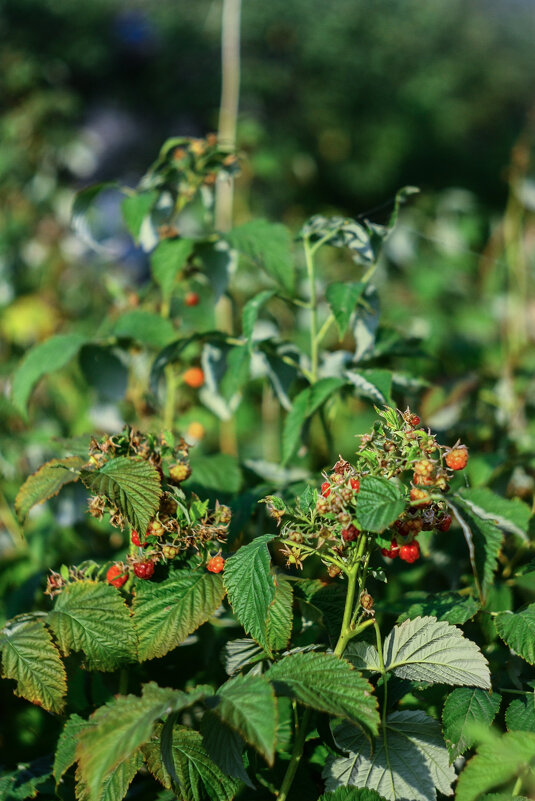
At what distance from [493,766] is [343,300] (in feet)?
1.85

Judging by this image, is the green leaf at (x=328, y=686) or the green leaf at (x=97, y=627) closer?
the green leaf at (x=328, y=686)

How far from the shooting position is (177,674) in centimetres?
100

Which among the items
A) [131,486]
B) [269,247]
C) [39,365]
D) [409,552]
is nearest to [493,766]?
[409,552]

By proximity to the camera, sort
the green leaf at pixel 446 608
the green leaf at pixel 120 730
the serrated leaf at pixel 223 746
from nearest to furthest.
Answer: the green leaf at pixel 120 730 → the serrated leaf at pixel 223 746 → the green leaf at pixel 446 608

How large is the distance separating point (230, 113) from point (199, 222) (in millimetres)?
525

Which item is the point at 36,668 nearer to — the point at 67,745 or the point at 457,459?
the point at 67,745

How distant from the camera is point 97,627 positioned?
0.76 metres

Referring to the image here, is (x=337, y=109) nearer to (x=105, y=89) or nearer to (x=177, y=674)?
(x=105, y=89)

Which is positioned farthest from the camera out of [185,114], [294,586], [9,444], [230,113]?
[185,114]

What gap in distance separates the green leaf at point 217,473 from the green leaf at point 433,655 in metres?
0.38

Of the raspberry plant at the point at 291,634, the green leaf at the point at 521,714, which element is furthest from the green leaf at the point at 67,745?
the green leaf at the point at 521,714

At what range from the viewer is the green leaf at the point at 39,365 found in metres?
1.17

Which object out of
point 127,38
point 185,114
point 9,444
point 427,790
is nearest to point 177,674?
point 427,790

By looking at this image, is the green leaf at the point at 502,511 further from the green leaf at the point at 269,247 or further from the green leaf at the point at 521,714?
the green leaf at the point at 269,247
